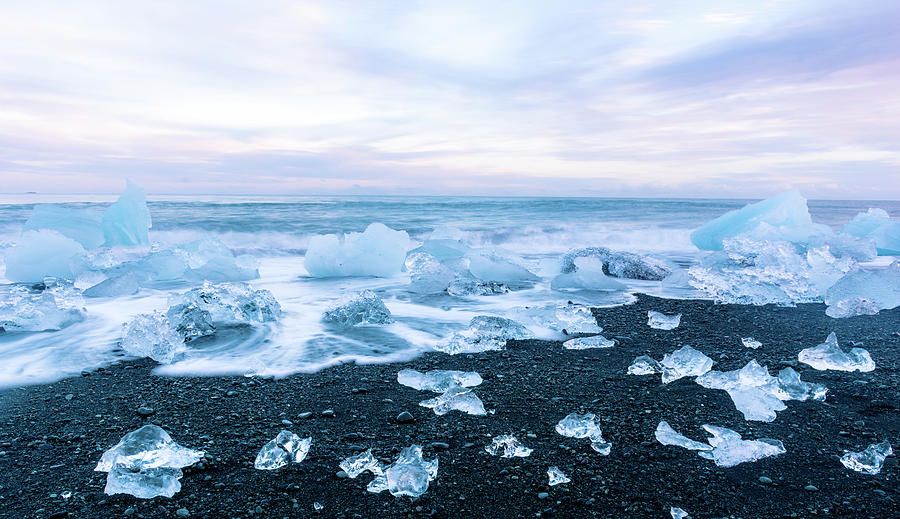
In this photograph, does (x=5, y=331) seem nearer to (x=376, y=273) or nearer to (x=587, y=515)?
(x=376, y=273)

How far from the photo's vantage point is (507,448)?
209cm

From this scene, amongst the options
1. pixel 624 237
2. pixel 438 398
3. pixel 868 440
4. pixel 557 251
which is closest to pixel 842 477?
pixel 868 440

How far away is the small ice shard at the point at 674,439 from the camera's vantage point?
212cm

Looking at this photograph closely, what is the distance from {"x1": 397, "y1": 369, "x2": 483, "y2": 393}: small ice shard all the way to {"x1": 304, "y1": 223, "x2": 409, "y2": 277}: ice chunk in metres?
3.78

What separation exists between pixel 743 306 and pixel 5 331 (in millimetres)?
5977

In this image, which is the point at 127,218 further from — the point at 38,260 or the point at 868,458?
the point at 868,458

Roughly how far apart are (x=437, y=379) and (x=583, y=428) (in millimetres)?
864

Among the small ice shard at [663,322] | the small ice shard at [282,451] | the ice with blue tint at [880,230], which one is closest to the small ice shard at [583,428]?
the small ice shard at [282,451]

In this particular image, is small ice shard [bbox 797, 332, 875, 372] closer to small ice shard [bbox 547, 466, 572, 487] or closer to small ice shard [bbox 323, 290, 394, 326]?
small ice shard [bbox 547, 466, 572, 487]

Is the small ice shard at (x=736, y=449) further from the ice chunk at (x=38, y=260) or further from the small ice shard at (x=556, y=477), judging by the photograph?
the ice chunk at (x=38, y=260)

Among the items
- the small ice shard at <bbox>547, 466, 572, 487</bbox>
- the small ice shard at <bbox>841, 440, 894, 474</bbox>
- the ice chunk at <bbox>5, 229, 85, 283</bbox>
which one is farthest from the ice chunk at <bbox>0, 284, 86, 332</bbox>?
the small ice shard at <bbox>841, 440, 894, 474</bbox>

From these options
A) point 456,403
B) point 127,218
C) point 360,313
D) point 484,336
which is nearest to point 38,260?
point 127,218

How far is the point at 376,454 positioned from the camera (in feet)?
6.78

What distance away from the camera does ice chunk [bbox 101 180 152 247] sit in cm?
852
